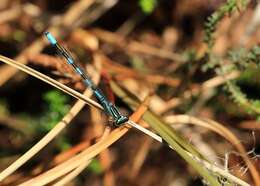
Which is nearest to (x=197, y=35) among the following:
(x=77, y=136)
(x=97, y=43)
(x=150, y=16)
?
(x=150, y=16)

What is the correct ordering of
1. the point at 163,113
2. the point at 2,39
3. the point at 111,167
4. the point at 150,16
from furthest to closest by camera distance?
the point at 150,16
the point at 2,39
the point at 111,167
the point at 163,113

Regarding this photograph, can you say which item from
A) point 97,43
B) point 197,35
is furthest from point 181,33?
point 97,43

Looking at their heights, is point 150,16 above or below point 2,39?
below

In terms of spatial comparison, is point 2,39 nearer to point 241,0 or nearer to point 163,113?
point 163,113

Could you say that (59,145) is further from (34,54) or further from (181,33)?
(181,33)

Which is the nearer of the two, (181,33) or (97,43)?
(97,43)

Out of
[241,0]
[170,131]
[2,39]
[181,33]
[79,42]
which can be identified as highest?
[2,39]

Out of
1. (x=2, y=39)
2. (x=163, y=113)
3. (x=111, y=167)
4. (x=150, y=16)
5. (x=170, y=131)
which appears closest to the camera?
(x=170, y=131)
